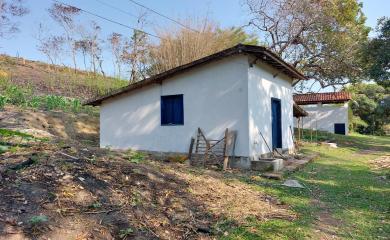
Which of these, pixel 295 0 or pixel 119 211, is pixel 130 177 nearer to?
pixel 119 211

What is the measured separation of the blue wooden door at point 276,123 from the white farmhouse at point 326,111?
14869mm

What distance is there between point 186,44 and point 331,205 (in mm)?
11349

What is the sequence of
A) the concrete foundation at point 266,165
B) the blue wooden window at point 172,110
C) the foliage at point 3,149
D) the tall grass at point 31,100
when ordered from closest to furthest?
1. the foliage at point 3,149
2. the concrete foundation at point 266,165
3. the blue wooden window at point 172,110
4. the tall grass at point 31,100

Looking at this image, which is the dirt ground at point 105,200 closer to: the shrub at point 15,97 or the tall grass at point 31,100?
the tall grass at point 31,100

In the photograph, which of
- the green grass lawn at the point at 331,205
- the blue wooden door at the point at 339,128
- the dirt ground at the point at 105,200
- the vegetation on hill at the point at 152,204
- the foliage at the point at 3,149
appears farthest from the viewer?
the blue wooden door at the point at 339,128

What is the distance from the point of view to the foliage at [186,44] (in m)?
15.7

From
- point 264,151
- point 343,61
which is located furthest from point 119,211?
point 343,61

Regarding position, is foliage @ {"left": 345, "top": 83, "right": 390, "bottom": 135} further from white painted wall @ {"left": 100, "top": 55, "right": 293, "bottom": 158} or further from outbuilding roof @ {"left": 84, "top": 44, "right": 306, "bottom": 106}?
white painted wall @ {"left": 100, "top": 55, "right": 293, "bottom": 158}

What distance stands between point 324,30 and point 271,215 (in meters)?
16.8

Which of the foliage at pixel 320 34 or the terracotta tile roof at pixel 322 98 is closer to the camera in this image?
the foliage at pixel 320 34

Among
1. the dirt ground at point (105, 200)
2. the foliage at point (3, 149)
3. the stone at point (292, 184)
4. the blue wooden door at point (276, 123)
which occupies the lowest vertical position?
the stone at point (292, 184)

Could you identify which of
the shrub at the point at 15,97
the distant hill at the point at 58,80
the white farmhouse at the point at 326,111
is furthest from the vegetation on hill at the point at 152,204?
the white farmhouse at the point at 326,111

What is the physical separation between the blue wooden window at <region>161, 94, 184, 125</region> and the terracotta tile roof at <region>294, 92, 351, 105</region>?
17885mm

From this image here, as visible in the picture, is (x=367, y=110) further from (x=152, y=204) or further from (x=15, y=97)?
(x=152, y=204)
